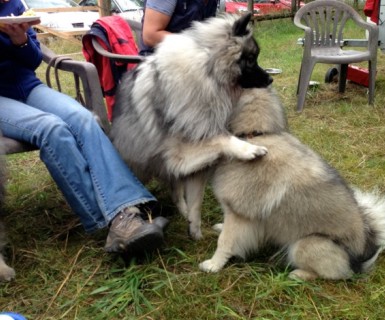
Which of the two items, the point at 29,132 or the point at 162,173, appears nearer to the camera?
the point at 29,132

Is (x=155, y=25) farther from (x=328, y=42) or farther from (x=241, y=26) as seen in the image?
(x=328, y=42)

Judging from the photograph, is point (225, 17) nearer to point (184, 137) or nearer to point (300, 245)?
point (184, 137)

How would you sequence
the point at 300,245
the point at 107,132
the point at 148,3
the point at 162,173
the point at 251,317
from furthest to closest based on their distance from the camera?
the point at 148,3
the point at 107,132
the point at 162,173
the point at 300,245
the point at 251,317

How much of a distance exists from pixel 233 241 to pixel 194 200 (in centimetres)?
32

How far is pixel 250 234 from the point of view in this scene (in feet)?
6.01

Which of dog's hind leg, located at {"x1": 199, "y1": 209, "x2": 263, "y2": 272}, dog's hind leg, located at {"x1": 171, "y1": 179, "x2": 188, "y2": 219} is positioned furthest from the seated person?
dog's hind leg, located at {"x1": 171, "y1": 179, "x2": 188, "y2": 219}

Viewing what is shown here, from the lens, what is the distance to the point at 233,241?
184 cm

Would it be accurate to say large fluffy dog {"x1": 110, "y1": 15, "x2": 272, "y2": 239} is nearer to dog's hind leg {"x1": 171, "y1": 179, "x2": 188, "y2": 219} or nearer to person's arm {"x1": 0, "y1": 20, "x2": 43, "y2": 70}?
dog's hind leg {"x1": 171, "y1": 179, "x2": 188, "y2": 219}

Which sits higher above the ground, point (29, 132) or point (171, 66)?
point (171, 66)

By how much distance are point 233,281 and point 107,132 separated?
0.95 metres

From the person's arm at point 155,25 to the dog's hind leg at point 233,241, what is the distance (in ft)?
3.59

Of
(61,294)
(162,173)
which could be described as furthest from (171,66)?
(61,294)

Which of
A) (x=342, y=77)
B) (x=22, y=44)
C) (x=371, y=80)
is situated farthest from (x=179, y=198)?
(x=342, y=77)

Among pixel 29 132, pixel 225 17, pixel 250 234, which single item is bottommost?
pixel 250 234
